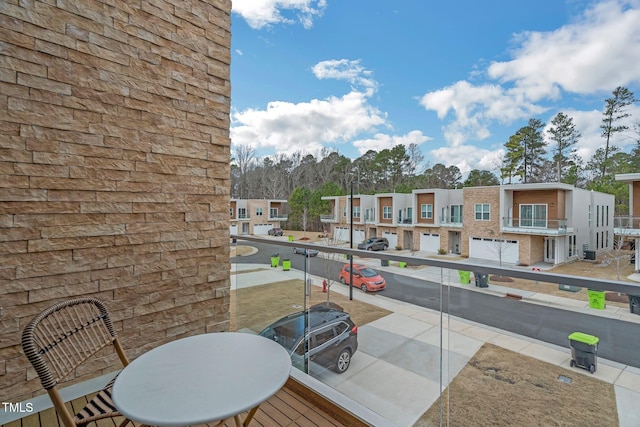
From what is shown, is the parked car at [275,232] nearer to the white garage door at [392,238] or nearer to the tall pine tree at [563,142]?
the white garage door at [392,238]

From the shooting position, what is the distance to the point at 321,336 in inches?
75.1

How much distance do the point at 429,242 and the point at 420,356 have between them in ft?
57.9

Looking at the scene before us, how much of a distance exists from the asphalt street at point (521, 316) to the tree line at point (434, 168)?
907 inches

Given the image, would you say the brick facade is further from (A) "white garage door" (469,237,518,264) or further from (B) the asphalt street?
(A) "white garage door" (469,237,518,264)

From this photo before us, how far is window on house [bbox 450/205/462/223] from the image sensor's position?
56.1ft

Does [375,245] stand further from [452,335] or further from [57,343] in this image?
[57,343]

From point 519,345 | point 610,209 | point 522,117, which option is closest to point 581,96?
point 522,117

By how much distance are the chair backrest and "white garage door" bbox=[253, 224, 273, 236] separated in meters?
23.9

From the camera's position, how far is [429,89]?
2742 centimetres

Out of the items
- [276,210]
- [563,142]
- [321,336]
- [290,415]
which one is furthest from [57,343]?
[563,142]

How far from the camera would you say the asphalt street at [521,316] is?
3.18 feet

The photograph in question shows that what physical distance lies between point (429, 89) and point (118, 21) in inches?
1165

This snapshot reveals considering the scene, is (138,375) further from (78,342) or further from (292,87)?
(292,87)

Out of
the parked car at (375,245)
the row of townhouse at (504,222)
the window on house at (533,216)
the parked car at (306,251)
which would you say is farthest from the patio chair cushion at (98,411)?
the parked car at (375,245)
